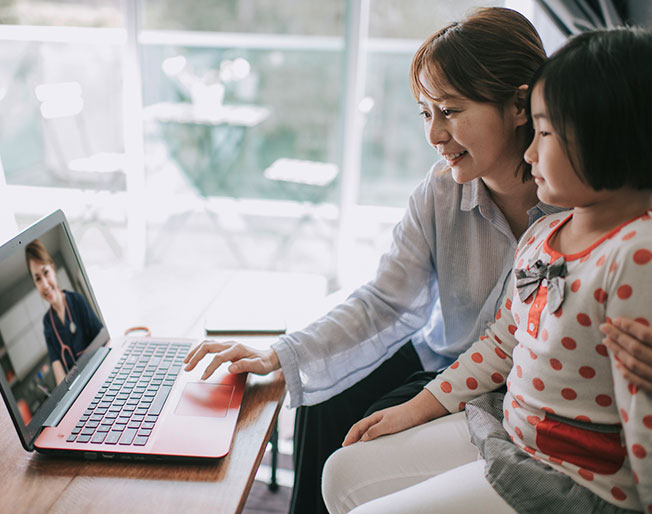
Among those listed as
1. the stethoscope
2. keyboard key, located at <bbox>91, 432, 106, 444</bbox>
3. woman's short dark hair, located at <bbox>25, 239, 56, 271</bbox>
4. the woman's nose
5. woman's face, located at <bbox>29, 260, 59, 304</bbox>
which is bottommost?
keyboard key, located at <bbox>91, 432, 106, 444</bbox>

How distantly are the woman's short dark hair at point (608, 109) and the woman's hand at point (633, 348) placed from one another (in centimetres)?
20

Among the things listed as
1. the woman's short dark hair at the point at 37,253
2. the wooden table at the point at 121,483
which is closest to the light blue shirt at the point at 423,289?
the wooden table at the point at 121,483

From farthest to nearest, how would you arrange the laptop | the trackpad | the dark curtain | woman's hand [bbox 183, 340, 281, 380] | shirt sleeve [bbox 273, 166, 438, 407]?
the dark curtain
shirt sleeve [bbox 273, 166, 438, 407]
woman's hand [bbox 183, 340, 281, 380]
the trackpad
the laptop

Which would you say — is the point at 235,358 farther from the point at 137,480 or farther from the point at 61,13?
the point at 61,13

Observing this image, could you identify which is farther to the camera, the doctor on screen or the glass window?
the glass window

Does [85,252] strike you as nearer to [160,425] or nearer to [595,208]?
[160,425]

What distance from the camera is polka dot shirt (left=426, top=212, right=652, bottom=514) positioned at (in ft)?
2.55

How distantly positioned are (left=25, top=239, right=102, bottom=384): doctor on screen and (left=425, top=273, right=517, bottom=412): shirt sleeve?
2.08 feet

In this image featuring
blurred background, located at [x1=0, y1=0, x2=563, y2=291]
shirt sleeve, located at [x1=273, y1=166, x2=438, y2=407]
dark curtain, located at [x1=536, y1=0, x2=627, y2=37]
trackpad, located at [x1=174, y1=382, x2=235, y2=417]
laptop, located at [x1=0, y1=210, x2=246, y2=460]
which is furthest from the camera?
blurred background, located at [x1=0, y1=0, x2=563, y2=291]

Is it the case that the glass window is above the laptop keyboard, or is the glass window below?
above

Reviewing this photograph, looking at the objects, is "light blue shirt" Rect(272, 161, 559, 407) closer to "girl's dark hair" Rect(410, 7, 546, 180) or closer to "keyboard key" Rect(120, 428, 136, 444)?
"girl's dark hair" Rect(410, 7, 546, 180)

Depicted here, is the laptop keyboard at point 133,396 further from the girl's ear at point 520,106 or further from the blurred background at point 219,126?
the blurred background at point 219,126

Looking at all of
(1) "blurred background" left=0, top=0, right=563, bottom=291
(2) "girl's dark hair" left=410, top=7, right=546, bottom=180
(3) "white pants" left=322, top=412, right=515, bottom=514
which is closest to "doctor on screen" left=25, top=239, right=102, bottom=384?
(3) "white pants" left=322, top=412, right=515, bottom=514

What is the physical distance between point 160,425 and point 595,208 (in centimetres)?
72
